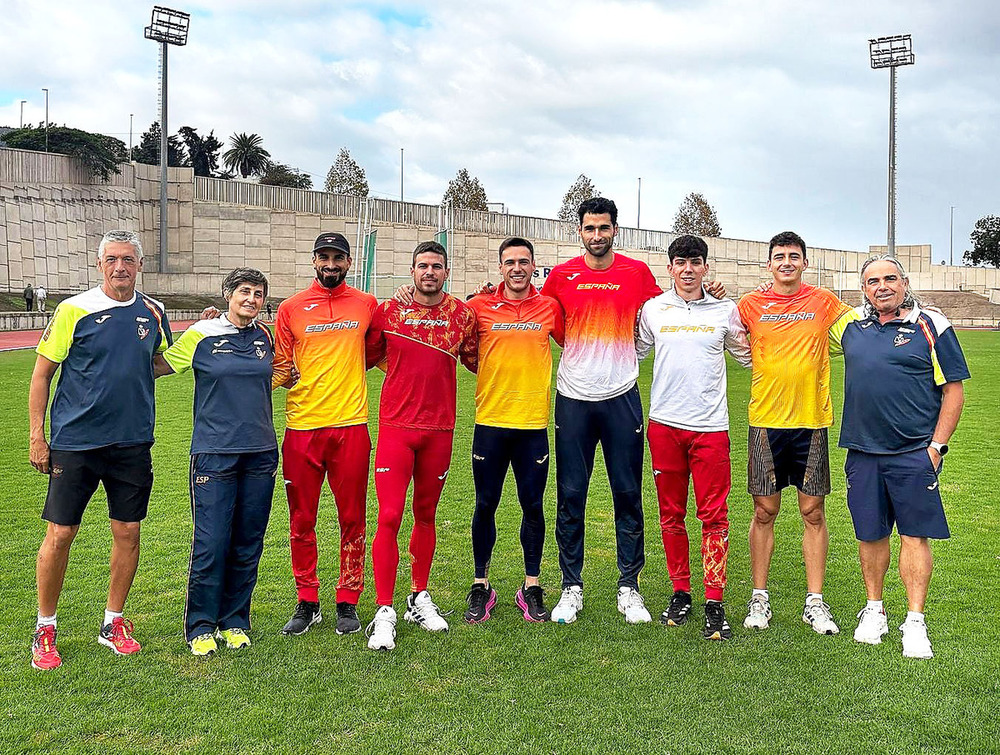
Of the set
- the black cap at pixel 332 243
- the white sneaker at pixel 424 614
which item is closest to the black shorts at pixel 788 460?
the white sneaker at pixel 424 614

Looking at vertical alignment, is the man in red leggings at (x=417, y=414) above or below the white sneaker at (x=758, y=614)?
above

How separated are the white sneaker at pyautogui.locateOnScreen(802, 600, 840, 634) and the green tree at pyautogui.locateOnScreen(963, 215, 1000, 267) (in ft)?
293

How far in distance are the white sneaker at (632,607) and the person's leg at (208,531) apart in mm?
2294

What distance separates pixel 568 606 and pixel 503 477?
842 millimetres

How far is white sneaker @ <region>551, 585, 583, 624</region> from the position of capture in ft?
16.6

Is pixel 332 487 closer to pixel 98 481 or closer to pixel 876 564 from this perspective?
pixel 98 481

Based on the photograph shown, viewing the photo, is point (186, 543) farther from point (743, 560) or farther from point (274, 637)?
point (743, 560)

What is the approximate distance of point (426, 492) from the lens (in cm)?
504

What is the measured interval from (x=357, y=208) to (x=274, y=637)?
157ft

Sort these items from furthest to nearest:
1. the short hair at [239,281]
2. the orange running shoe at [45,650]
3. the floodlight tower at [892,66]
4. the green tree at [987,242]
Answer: the green tree at [987,242]
the floodlight tower at [892,66]
the short hair at [239,281]
the orange running shoe at [45,650]

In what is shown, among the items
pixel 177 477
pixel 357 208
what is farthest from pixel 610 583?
pixel 357 208

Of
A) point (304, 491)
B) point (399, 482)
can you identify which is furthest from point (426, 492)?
point (304, 491)

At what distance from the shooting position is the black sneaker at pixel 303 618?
487 cm

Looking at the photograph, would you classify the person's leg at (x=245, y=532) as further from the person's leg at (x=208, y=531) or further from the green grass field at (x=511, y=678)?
the green grass field at (x=511, y=678)
